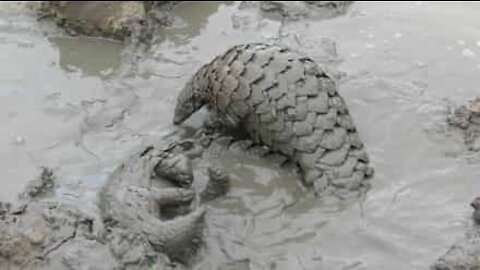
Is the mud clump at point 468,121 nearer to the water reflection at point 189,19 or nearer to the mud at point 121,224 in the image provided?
the mud at point 121,224

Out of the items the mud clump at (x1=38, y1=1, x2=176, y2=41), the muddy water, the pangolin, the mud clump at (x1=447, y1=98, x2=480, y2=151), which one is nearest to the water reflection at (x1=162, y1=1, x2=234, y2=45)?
the muddy water

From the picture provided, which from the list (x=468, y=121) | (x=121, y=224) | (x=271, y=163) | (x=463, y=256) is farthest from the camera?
(x=468, y=121)

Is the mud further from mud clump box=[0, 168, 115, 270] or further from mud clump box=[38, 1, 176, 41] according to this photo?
mud clump box=[38, 1, 176, 41]

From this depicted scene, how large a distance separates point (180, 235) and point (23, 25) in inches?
124

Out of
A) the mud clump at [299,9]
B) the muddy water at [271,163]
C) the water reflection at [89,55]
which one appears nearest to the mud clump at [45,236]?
the muddy water at [271,163]

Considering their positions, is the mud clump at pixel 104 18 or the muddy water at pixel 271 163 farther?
the mud clump at pixel 104 18

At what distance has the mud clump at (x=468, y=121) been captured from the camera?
579 cm

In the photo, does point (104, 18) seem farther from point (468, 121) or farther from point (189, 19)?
point (468, 121)

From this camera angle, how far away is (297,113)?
5.43m

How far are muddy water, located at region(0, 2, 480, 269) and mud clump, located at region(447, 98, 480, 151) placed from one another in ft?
0.29

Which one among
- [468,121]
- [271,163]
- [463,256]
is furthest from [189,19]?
[463,256]

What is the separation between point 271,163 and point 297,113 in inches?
16.7

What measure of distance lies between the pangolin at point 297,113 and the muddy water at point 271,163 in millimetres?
163

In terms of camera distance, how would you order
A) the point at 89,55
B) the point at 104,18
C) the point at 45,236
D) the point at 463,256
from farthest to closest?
the point at 104,18, the point at 89,55, the point at 45,236, the point at 463,256
